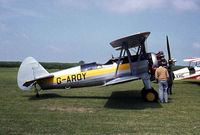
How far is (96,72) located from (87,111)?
402cm

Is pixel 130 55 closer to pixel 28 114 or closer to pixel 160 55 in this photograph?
pixel 160 55

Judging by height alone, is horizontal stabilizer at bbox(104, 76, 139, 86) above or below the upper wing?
below

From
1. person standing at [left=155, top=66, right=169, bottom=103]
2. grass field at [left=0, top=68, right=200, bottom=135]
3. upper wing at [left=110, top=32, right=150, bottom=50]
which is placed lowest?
grass field at [left=0, top=68, right=200, bottom=135]

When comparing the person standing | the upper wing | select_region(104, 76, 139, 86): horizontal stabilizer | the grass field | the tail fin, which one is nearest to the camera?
the grass field

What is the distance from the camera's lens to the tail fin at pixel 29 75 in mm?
15742

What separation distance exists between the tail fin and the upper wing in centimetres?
361

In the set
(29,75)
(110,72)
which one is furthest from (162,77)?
(29,75)

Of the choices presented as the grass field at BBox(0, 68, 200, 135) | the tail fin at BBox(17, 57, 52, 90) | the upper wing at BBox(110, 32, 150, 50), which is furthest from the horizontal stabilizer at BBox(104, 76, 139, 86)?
the tail fin at BBox(17, 57, 52, 90)

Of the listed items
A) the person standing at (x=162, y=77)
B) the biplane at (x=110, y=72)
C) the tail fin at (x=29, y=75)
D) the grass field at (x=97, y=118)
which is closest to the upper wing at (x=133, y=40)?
the biplane at (x=110, y=72)

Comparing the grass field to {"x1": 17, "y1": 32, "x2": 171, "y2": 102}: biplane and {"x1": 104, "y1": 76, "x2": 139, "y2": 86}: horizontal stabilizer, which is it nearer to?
{"x1": 104, "y1": 76, "x2": 139, "y2": 86}: horizontal stabilizer

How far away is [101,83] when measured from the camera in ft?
50.9

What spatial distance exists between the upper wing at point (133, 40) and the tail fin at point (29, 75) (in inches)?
142

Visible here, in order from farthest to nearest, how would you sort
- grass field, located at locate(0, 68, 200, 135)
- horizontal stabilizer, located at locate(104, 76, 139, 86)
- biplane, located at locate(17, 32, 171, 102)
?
biplane, located at locate(17, 32, 171, 102) → horizontal stabilizer, located at locate(104, 76, 139, 86) → grass field, located at locate(0, 68, 200, 135)

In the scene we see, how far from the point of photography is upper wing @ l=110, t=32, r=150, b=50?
44.3 ft
